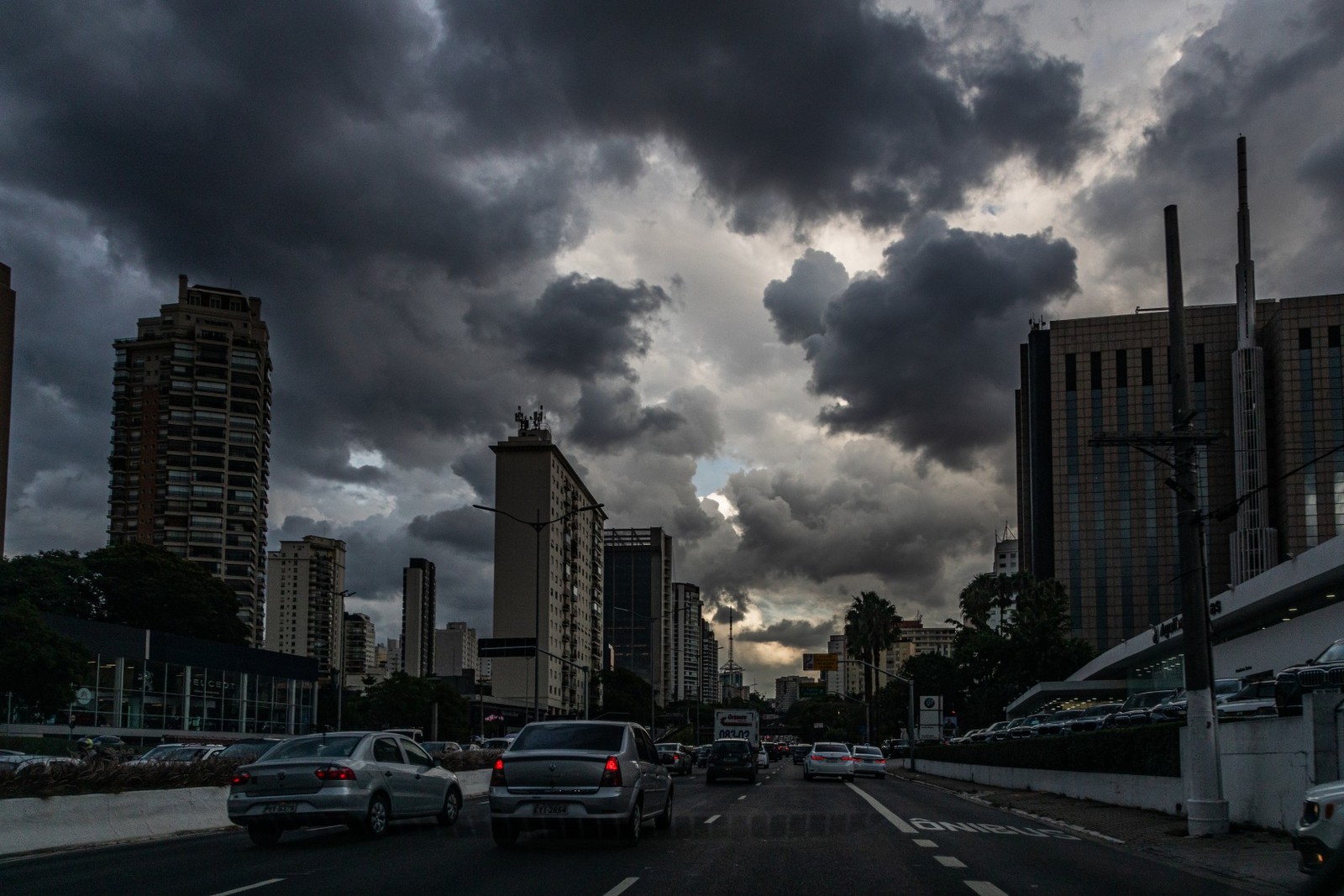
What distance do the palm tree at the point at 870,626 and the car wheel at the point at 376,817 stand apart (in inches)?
3456

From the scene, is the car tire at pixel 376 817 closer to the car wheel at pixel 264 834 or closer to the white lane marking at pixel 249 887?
the car wheel at pixel 264 834

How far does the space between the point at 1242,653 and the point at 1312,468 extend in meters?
67.3

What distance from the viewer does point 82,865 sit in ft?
46.4

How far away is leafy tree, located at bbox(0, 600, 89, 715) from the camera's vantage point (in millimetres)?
51156

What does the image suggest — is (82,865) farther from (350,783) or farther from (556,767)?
(556,767)

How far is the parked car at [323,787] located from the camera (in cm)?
1627

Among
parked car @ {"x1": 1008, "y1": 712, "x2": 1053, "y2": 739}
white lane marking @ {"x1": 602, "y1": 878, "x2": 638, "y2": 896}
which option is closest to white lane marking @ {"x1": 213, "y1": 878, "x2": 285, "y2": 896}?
white lane marking @ {"x1": 602, "y1": 878, "x2": 638, "y2": 896}

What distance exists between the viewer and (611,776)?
1554 cm

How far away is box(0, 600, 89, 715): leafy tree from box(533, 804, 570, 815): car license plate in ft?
145

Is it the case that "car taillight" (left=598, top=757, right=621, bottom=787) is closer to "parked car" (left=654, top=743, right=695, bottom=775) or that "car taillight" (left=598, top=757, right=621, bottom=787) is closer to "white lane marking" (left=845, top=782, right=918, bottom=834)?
"white lane marking" (left=845, top=782, right=918, bottom=834)

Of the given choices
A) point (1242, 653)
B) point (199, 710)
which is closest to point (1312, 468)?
point (1242, 653)

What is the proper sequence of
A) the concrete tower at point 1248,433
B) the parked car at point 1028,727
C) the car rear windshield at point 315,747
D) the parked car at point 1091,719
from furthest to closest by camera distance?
the concrete tower at point 1248,433, the parked car at point 1028,727, the parked car at point 1091,719, the car rear windshield at point 315,747

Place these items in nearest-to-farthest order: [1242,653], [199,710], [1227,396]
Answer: [1242,653], [199,710], [1227,396]

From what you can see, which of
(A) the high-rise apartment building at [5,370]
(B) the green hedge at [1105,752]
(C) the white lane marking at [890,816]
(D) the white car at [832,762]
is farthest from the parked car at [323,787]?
(A) the high-rise apartment building at [5,370]
